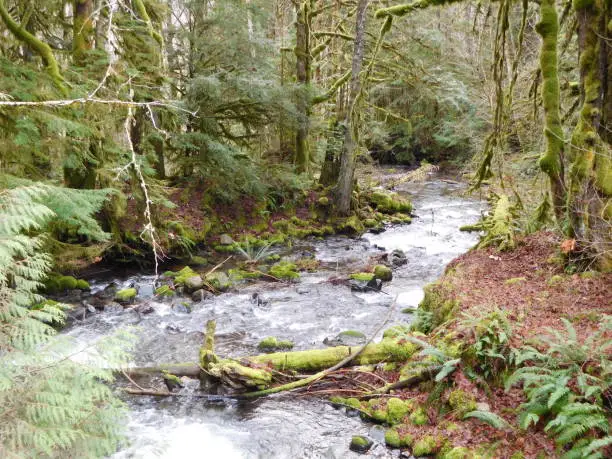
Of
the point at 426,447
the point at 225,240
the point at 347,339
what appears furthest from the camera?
the point at 225,240

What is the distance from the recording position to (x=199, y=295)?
9586 mm

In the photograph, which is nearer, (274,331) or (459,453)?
(459,453)

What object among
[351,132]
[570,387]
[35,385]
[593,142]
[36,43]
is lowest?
[570,387]

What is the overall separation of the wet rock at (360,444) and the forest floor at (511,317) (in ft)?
1.27

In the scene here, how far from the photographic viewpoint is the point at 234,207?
1495 centimetres

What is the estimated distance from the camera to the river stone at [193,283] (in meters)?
9.85

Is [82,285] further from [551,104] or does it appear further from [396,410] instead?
[551,104]

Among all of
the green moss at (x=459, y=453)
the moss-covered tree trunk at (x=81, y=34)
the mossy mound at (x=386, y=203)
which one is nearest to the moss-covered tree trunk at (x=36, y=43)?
the moss-covered tree trunk at (x=81, y=34)

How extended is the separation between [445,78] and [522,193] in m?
6.77

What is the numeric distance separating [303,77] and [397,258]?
25.9ft

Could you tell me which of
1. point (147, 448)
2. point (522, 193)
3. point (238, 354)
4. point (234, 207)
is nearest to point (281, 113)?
point (234, 207)

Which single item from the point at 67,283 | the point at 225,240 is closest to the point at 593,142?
the point at 225,240

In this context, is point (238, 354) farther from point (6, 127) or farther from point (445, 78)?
point (445, 78)

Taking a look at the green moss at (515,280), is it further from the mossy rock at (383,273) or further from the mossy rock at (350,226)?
the mossy rock at (350,226)
